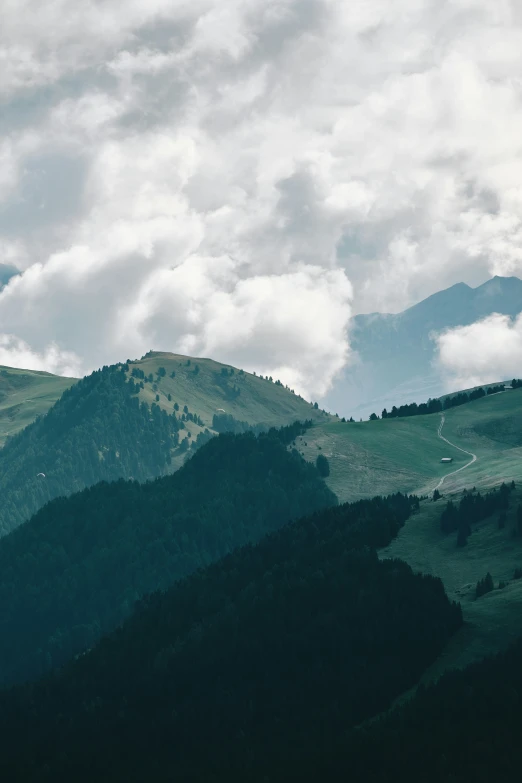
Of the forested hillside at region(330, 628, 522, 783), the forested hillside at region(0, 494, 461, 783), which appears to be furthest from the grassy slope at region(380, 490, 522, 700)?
the forested hillside at region(330, 628, 522, 783)

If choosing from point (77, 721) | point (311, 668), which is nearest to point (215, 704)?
point (311, 668)

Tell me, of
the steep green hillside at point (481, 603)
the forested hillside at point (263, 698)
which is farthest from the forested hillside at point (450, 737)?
the steep green hillside at point (481, 603)

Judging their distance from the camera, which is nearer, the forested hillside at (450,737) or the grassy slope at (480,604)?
the forested hillside at (450,737)

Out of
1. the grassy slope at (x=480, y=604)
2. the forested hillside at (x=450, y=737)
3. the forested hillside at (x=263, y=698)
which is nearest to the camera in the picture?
the forested hillside at (x=450, y=737)

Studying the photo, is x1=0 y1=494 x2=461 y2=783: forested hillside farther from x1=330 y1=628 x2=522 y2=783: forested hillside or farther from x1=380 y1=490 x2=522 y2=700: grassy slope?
x1=330 y1=628 x2=522 y2=783: forested hillside

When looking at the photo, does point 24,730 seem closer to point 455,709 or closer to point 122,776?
point 122,776

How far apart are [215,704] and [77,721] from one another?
98.8 ft

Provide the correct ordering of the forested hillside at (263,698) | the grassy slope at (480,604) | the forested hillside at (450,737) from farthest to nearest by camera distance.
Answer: the forested hillside at (263,698), the grassy slope at (480,604), the forested hillside at (450,737)

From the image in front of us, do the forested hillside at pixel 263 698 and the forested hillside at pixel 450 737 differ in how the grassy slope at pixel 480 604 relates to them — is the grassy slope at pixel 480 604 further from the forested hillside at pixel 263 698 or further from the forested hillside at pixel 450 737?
the forested hillside at pixel 450 737

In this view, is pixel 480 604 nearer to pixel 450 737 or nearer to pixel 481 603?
pixel 481 603

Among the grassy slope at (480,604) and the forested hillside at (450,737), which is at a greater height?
the grassy slope at (480,604)

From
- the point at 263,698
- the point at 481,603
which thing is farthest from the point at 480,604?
the point at 263,698

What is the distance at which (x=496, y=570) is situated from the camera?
18775 cm

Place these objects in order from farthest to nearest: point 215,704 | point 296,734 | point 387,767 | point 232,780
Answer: point 215,704 < point 296,734 < point 232,780 < point 387,767
